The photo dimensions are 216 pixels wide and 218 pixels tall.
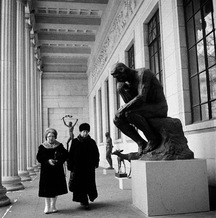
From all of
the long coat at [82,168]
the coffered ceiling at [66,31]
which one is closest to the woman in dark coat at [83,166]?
the long coat at [82,168]

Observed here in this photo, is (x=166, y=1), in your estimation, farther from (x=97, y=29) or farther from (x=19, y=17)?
(x=97, y=29)

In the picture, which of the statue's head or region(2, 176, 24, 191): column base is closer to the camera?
the statue's head

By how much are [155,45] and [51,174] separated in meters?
6.29

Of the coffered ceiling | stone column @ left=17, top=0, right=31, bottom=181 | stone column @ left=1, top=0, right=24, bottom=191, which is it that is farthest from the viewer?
the coffered ceiling

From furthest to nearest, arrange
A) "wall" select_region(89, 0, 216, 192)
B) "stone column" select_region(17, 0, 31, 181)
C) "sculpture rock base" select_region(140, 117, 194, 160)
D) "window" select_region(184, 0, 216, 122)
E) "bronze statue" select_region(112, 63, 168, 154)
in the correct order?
1. "stone column" select_region(17, 0, 31, 181)
2. "window" select_region(184, 0, 216, 122)
3. "wall" select_region(89, 0, 216, 192)
4. "bronze statue" select_region(112, 63, 168, 154)
5. "sculpture rock base" select_region(140, 117, 194, 160)

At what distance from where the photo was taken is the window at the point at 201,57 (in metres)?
6.92

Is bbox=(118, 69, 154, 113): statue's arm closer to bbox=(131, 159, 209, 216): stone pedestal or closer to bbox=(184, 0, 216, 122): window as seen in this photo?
bbox=(131, 159, 209, 216): stone pedestal

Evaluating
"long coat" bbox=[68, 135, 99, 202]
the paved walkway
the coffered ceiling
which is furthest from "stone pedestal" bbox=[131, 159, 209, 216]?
the coffered ceiling

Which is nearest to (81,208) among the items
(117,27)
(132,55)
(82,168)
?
(82,168)

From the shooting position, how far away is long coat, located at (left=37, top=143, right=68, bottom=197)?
236 inches

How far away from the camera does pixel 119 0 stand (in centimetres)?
1498

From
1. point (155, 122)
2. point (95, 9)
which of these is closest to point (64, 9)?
point (95, 9)

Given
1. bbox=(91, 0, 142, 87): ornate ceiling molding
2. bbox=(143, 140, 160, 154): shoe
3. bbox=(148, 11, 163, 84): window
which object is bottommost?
bbox=(143, 140, 160, 154): shoe

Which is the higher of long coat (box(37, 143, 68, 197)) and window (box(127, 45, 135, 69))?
window (box(127, 45, 135, 69))
